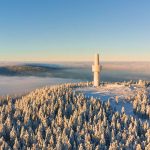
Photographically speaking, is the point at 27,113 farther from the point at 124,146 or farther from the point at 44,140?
the point at 124,146

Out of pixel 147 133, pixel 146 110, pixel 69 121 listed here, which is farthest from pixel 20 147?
pixel 146 110

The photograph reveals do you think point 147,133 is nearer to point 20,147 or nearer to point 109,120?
point 109,120

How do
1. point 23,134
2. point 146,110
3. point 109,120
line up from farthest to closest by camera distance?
point 146,110 → point 109,120 → point 23,134

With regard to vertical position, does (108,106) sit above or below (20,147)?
above

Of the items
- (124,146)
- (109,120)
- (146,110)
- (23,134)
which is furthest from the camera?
(146,110)

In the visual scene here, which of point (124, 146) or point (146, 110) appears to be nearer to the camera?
point (124, 146)

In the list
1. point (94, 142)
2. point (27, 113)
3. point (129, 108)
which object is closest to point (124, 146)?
point (94, 142)
